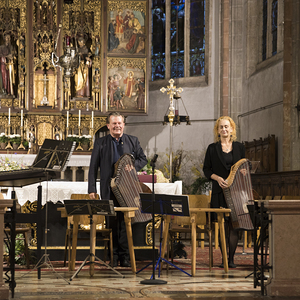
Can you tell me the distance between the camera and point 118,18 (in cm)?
1291

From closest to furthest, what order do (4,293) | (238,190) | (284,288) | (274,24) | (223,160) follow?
(4,293), (284,288), (238,190), (223,160), (274,24)

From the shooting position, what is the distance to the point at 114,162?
6.67 meters

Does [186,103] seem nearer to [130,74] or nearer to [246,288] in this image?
[130,74]

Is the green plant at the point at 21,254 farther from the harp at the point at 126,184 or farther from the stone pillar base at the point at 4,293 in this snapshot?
the stone pillar base at the point at 4,293

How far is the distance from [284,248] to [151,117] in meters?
12.5

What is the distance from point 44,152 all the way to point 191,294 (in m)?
2.13

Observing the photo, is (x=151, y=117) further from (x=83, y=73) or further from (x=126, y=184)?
(x=126, y=184)

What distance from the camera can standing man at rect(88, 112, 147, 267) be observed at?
658 cm

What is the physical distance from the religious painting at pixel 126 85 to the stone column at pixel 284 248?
8120mm

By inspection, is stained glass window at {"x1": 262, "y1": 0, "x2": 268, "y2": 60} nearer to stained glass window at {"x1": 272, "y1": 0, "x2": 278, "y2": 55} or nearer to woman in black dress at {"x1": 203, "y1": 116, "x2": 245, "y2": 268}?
stained glass window at {"x1": 272, "y1": 0, "x2": 278, "y2": 55}

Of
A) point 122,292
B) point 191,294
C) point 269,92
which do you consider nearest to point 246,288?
point 191,294

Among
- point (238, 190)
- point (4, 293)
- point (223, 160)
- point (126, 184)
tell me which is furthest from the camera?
point (223, 160)

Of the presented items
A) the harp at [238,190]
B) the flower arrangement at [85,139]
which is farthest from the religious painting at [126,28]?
the harp at [238,190]

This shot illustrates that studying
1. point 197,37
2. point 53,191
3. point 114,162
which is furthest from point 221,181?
point 197,37
